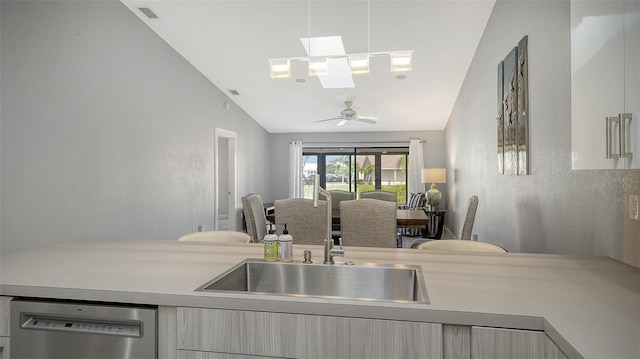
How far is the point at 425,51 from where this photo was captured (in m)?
4.19

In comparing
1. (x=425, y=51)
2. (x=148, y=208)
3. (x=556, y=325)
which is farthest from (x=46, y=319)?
(x=425, y=51)

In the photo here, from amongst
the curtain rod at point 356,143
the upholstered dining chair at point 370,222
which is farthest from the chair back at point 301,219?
the curtain rod at point 356,143

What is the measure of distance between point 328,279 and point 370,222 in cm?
146

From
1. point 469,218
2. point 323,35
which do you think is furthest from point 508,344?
point 323,35

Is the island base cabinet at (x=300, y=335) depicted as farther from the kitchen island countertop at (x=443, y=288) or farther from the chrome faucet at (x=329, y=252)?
the chrome faucet at (x=329, y=252)

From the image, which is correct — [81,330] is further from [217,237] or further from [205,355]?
[217,237]

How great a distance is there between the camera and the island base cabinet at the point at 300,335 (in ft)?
3.05

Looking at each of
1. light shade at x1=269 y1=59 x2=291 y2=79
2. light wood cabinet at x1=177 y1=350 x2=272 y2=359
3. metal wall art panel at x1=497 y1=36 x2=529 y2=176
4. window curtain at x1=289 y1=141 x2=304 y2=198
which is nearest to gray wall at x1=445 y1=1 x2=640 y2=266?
metal wall art panel at x1=497 y1=36 x2=529 y2=176

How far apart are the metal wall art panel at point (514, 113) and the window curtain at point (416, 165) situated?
471 centimetres

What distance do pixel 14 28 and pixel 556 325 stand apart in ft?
11.5

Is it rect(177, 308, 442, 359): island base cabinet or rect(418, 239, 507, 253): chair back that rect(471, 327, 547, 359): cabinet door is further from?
rect(418, 239, 507, 253): chair back

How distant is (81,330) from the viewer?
1.08 metres

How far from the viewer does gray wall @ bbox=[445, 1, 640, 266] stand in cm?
141

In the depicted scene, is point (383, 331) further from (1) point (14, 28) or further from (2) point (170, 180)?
(2) point (170, 180)
